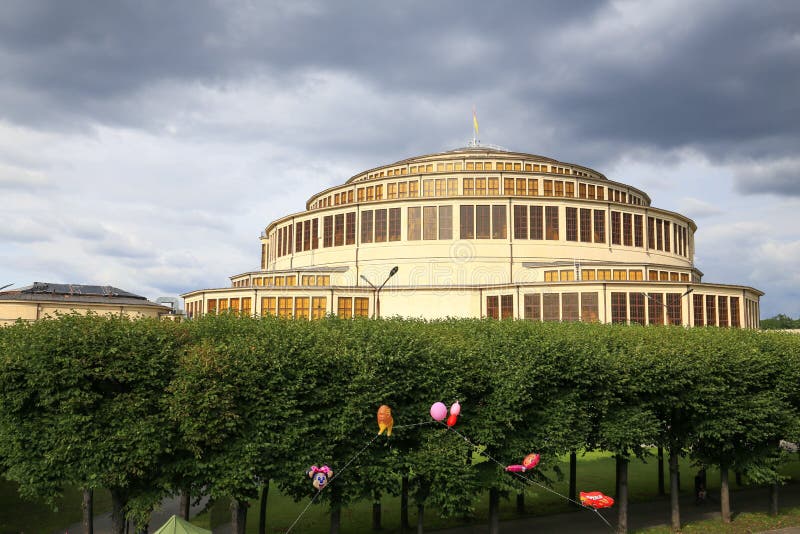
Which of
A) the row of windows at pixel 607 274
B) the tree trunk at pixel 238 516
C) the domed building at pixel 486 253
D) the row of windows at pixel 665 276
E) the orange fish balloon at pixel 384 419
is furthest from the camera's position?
the row of windows at pixel 665 276

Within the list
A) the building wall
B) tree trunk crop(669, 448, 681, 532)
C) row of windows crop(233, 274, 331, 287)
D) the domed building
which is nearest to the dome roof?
the domed building

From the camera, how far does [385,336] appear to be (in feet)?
84.8

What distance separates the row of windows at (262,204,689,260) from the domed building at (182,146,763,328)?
129 mm

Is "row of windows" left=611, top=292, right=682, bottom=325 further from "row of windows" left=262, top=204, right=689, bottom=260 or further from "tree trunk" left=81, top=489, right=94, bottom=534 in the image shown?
"tree trunk" left=81, top=489, right=94, bottom=534

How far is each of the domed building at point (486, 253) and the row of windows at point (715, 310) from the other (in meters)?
0.12

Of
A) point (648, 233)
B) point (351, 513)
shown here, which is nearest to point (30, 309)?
point (351, 513)

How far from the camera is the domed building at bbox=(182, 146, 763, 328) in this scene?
56.8 metres

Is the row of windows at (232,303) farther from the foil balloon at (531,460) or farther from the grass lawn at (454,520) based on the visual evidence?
the foil balloon at (531,460)

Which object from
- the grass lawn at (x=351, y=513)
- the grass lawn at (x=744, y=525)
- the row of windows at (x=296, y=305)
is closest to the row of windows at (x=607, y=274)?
Result: the grass lawn at (x=351, y=513)

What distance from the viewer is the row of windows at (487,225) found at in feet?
217

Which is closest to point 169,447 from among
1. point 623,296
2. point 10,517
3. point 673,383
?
point 10,517

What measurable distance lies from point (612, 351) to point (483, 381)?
24.3 feet

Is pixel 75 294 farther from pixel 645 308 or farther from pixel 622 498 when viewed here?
pixel 622 498

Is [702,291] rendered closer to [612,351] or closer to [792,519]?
[792,519]
